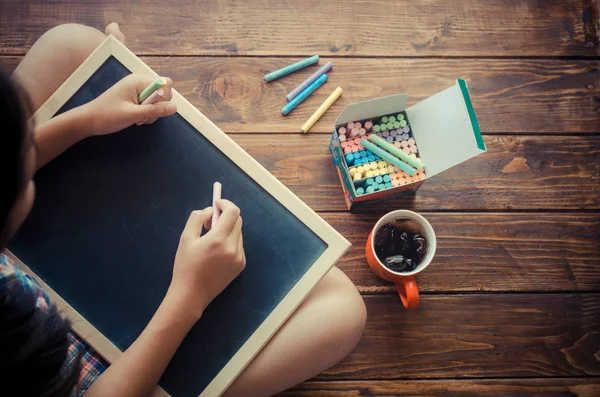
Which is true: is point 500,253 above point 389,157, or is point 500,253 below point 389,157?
below

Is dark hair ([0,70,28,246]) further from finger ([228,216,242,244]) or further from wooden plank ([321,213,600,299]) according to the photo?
wooden plank ([321,213,600,299])

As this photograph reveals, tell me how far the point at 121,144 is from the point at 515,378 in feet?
3.08

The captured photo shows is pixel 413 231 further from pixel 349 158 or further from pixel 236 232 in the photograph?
pixel 236 232

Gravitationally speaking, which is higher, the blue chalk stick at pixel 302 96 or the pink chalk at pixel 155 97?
the pink chalk at pixel 155 97

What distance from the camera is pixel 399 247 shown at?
0.94 metres

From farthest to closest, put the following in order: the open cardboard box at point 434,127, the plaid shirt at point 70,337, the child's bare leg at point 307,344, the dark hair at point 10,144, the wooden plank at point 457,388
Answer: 1. the wooden plank at point 457,388
2. the open cardboard box at point 434,127
3. the child's bare leg at point 307,344
4. the plaid shirt at point 70,337
5. the dark hair at point 10,144

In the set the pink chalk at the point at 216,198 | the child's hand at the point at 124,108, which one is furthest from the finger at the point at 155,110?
the pink chalk at the point at 216,198

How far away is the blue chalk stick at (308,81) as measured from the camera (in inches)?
41.5

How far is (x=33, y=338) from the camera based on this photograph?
0.55 metres

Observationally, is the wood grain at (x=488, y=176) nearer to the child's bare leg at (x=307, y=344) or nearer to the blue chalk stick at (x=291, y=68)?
the blue chalk stick at (x=291, y=68)

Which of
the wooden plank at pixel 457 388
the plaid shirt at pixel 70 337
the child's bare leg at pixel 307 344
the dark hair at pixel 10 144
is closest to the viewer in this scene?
the dark hair at pixel 10 144

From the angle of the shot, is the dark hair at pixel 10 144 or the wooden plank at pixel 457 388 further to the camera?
the wooden plank at pixel 457 388

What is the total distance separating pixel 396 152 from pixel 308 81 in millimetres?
288

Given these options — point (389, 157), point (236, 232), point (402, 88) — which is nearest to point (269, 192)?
point (236, 232)
